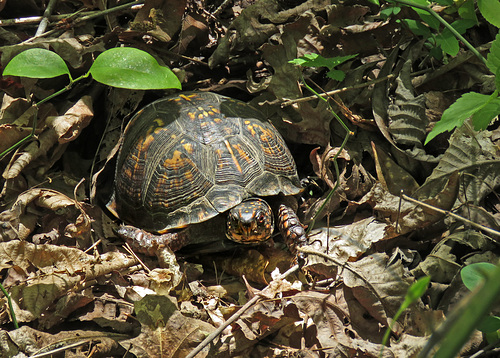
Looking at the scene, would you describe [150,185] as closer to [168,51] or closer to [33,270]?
[33,270]

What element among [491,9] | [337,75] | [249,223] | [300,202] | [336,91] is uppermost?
[491,9]

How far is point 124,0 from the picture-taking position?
11.0 feet

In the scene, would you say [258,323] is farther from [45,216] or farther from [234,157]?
[45,216]

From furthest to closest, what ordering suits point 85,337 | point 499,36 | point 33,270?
point 33,270
point 85,337
point 499,36

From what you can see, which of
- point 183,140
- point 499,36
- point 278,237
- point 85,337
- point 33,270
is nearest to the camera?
point 499,36

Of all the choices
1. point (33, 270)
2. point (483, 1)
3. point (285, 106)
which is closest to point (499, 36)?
point (483, 1)

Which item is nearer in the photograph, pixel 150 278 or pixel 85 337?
pixel 85 337

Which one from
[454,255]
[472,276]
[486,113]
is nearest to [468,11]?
[486,113]

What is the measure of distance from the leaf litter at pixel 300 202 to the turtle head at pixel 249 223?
187mm

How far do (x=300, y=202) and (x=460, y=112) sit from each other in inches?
55.8

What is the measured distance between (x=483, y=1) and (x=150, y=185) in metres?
2.07

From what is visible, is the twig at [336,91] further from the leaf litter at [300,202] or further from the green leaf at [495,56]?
the green leaf at [495,56]

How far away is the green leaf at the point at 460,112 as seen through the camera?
5.96 ft

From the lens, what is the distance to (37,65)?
2213mm
